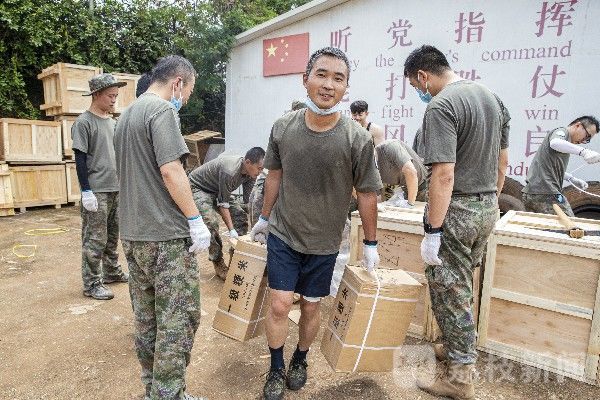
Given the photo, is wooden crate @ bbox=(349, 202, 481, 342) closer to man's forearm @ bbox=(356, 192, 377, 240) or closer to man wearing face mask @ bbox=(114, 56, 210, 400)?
man's forearm @ bbox=(356, 192, 377, 240)

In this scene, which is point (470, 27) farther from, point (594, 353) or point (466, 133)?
point (594, 353)

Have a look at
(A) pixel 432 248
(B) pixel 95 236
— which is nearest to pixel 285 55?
(B) pixel 95 236

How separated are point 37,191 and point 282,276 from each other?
770 cm

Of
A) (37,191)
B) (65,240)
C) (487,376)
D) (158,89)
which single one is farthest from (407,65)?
(37,191)

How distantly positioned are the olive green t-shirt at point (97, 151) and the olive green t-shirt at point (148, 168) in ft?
6.73

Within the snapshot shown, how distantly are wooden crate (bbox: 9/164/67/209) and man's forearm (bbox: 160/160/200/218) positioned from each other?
741 centimetres

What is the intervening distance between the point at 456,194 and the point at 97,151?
3461mm

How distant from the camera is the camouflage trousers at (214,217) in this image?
4387 millimetres

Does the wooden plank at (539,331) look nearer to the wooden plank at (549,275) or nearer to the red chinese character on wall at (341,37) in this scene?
the wooden plank at (549,275)

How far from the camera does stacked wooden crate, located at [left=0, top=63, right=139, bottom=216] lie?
785 centimetres

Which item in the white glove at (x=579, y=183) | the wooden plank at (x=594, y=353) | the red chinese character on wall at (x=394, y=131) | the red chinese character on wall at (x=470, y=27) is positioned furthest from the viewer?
the red chinese character on wall at (x=394, y=131)

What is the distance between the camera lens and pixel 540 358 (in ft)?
9.75

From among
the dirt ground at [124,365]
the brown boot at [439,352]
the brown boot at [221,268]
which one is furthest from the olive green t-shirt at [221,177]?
the brown boot at [439,352]

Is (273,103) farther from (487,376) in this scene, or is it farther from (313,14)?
(487,376)
